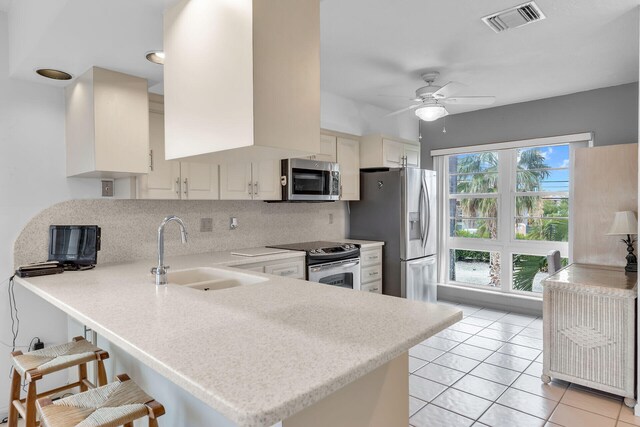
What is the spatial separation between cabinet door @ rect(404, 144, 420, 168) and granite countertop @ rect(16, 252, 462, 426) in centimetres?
340

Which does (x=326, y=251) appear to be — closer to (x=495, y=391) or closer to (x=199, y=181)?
(x=199, y=181)

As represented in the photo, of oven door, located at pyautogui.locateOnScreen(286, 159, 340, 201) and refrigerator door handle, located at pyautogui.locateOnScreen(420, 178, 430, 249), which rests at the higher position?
oven door, located at pyautogui.locateOnScreen(286, 159, 340, 201)

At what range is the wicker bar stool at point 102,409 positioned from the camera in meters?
1.32

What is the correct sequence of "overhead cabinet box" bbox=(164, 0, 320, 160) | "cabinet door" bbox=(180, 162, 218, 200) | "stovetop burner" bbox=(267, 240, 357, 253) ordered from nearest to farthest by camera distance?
1. "overhead cabinet box" bbox=(164, 0, 320, 160)
2. "cabinet door" bbox=(180, 162, 218, 200)
3. "stovetop burner" bbox=(267, 240, 357, 253)

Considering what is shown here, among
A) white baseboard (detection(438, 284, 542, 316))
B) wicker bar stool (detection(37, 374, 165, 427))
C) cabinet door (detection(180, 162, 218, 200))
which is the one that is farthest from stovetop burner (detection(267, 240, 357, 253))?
wicker bar stool (detection(37, 374, 165, 427))

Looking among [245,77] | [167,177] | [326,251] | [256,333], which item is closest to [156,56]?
[167,177]

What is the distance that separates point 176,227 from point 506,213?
12.8 ft

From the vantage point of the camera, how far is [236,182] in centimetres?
337

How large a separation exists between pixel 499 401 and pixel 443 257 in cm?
283

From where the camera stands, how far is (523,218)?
474 cm

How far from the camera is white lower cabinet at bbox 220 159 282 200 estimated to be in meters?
3.29

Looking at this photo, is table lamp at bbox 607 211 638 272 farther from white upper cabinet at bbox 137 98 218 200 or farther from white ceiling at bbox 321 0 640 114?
white upper cabinet at bbox 137 98 218 200

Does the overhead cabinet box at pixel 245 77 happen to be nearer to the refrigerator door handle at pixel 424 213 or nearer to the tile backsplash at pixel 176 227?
the tile backsplash at pixel 176 227

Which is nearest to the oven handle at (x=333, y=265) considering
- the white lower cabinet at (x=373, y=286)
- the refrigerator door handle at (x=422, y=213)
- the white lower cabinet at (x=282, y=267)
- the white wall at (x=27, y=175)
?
the white lower cabinet at (x=282, y=267)
